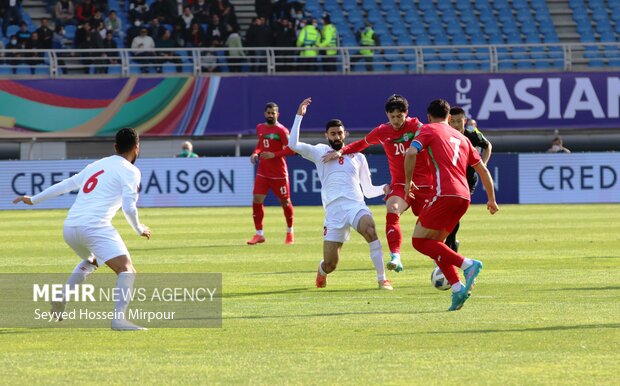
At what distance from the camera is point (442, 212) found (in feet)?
37.7

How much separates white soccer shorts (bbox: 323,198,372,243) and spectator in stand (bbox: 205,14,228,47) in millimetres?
22677

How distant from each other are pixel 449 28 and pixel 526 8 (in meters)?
3.17

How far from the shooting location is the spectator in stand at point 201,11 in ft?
118

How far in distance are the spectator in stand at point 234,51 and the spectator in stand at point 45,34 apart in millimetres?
5046

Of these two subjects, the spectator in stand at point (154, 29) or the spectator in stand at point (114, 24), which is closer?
the spectator in stand at point (154, 29)

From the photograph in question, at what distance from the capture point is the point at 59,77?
35.0m

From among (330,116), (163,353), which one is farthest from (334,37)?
(163,353)

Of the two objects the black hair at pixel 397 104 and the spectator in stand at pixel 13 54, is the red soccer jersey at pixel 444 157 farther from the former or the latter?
the spectator in stand at pixel 13 54

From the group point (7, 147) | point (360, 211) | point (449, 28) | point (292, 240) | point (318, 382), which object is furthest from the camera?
point (449, 28)

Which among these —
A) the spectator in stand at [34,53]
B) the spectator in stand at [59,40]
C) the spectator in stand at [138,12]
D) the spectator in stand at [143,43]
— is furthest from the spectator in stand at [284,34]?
the spectator in stand at [34,53]

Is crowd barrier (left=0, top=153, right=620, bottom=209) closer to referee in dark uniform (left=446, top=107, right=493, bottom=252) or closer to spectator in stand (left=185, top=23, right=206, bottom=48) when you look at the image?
spectator in stand (left=185, top=23, right=206, bottom=48)

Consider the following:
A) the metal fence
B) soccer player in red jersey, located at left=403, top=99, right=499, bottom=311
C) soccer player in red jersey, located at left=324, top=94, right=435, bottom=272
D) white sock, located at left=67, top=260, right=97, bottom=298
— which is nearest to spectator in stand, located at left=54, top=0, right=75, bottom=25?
the metal fence

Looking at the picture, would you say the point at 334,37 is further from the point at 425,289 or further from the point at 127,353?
the point at 127,353

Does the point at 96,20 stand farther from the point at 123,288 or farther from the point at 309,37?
the point at 123,288
